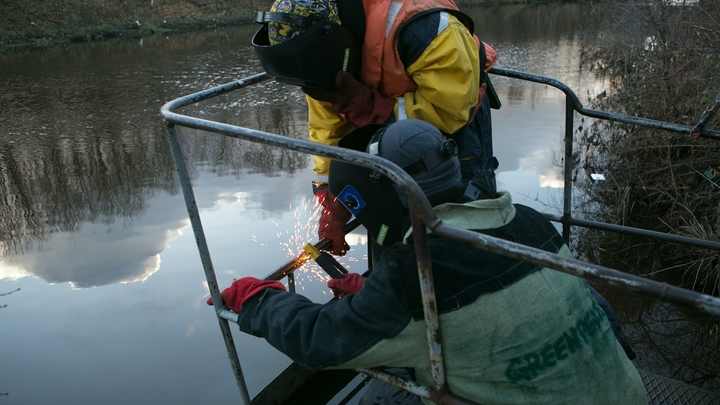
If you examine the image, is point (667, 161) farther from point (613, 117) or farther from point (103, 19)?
point (103, 19)

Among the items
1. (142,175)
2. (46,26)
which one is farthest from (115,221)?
(46,26)

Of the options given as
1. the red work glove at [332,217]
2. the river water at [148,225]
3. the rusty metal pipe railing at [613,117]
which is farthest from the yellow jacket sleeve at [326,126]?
the river water at [148,225]

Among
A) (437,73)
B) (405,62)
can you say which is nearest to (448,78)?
(437,73)

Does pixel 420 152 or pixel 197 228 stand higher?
pixel 420 152

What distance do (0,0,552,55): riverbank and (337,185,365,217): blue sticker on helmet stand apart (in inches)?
642

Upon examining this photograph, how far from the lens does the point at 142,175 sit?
6.38 metres

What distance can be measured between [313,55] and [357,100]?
11.2 inches

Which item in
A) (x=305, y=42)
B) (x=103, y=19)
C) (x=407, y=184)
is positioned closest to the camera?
(x=407, y=184)

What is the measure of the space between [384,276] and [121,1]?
937 inches

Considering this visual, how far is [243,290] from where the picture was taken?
77.9 inches

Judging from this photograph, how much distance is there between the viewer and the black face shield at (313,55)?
7.62 feet

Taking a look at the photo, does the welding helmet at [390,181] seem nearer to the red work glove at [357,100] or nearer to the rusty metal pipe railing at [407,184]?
the rusty metal pipe railing at [407,184]

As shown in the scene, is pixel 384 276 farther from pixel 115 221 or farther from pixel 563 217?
pixel 115 221

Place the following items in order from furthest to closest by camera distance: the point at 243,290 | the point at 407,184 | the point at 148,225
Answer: the point at 148,225
the point at 243,290
the point at 407,184
